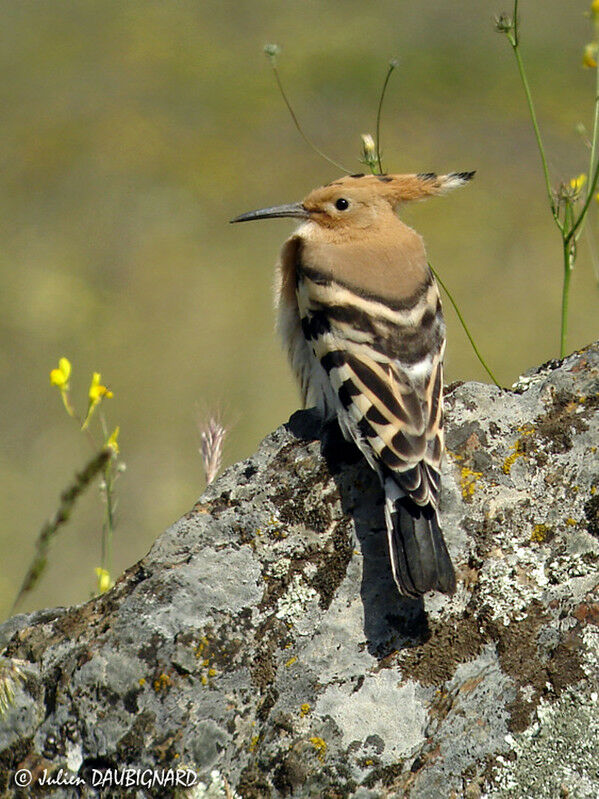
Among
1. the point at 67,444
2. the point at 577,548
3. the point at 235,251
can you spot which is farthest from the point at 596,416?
the point at 235,251

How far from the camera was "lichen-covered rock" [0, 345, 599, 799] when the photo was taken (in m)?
2.91

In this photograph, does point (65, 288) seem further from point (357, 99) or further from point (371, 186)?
point (371, 186)

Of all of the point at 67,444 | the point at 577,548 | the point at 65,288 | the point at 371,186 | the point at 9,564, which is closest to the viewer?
the point at 577,548

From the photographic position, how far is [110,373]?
848cm

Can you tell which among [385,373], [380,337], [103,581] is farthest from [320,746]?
[380,337]

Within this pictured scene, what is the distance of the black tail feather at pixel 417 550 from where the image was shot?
3.15 m

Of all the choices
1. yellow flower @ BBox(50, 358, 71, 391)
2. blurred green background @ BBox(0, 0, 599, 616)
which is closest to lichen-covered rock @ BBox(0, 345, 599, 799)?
yellow flower @ BBox(50, 358, 71, 391)

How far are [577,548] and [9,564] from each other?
4.27m

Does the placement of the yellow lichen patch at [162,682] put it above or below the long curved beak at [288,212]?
below

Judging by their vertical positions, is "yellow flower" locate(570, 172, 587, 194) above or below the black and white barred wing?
above

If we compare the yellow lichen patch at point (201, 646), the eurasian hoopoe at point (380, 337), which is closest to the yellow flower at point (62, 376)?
the eurasian hoopoe at point (380, 337)

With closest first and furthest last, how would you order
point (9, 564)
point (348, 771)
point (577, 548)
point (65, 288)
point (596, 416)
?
point (348, 771) → point (577, 548) → point (596, 416) → point (9, 564) → point (65, 288)

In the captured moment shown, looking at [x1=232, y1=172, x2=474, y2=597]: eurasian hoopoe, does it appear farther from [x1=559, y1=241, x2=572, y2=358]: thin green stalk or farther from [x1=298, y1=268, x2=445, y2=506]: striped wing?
[x1=559, y1=241, x2=572, y2=358]: thin green stalk

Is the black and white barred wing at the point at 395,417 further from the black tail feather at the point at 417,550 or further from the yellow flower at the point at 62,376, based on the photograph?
the yellow flower at the point at 62,376
